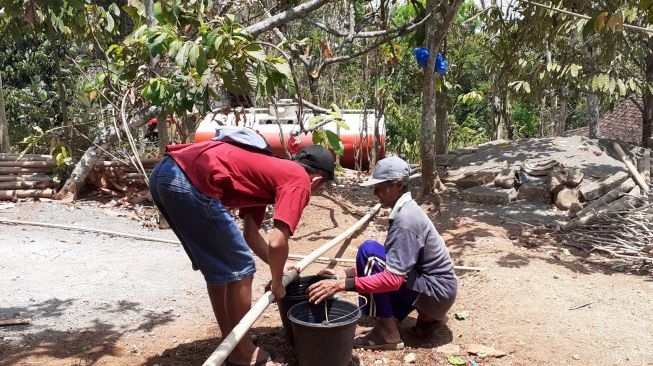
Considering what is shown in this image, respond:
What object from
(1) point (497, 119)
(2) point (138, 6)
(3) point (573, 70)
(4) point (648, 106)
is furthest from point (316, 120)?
(1) point (497, 119)

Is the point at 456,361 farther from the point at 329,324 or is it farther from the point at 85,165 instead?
the point at 85,165

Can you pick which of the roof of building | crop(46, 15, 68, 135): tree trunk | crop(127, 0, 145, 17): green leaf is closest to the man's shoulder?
crop(127, 0, 145, 17): green leaf

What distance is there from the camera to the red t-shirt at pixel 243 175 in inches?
102

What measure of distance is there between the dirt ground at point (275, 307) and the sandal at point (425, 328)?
0.06 m

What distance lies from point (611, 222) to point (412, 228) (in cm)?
298

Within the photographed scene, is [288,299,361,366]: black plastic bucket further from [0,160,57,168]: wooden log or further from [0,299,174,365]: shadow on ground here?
[0,160,57,168]: wooden log

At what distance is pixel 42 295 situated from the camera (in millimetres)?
4121

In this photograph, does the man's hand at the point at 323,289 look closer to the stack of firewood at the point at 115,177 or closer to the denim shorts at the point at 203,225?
the denim shorts at the point at 203,225

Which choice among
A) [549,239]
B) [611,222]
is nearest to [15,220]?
[549,239]

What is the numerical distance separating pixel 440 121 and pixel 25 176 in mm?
5846

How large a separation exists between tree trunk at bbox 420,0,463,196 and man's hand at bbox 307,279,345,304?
3.95 m

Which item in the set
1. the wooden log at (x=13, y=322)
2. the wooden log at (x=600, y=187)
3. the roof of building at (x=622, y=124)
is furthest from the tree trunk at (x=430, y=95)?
the roof of building at (x=622, y=124)

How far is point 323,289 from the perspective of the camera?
297 cm

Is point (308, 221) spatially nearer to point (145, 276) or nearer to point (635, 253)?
point (145, 276)
